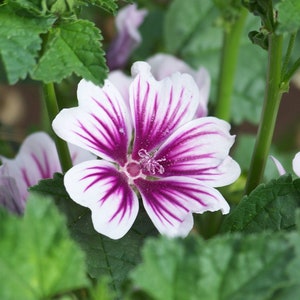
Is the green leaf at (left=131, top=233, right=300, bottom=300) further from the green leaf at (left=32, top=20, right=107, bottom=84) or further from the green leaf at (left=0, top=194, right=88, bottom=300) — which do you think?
the green leaf at (left=32, top=20, right=107, bottom=84)

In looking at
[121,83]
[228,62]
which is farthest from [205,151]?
[228,62]

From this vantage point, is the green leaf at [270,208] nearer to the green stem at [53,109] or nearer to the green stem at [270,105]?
the green stem at [270,105]

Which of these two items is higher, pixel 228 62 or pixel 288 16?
pixel 288 16

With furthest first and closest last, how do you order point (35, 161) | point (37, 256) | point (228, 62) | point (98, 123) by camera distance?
point (228, 62)
point (35, 161)
point (98, 123)
point (37, 256)

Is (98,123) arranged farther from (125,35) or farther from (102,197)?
(125,35)

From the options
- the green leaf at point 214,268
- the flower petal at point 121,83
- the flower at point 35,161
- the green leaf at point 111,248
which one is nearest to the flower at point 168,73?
the flower petal at point 121,83

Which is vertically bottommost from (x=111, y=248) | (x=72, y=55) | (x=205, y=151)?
(x=111, y=248)

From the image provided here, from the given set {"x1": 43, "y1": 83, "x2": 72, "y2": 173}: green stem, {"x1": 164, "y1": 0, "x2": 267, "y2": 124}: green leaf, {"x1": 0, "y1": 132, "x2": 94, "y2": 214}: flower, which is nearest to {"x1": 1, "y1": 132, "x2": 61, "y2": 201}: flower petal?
{"x1": 0, "y1": 132, "x2": 94, "y2": 214}: flower
